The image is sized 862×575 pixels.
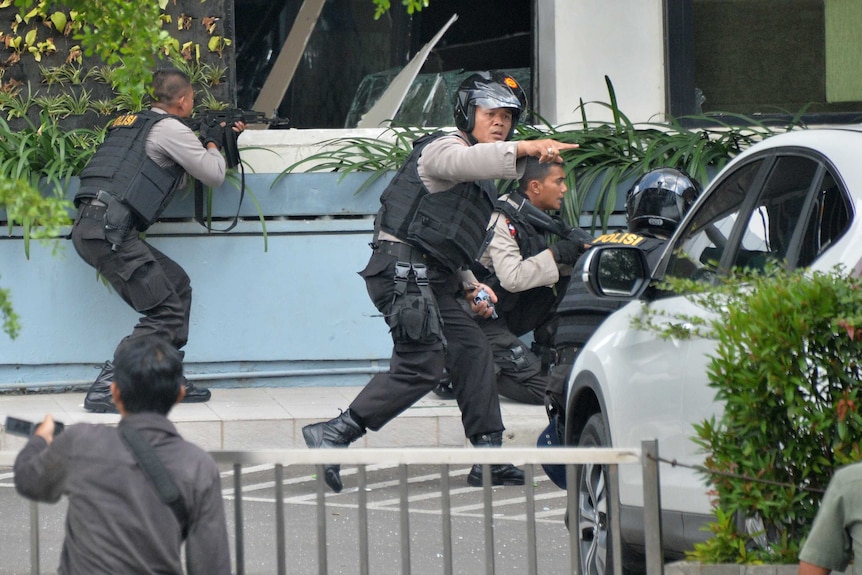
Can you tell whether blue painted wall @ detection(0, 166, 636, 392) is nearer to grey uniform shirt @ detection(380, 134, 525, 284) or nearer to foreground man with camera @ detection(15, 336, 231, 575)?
grey uniform shirt @ detection(380, 134, 525, 284)

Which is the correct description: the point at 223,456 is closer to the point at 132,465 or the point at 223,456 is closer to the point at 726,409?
the point at 132,465

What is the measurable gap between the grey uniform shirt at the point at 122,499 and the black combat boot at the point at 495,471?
350cm

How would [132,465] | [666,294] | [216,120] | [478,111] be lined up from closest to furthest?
[132,465] → [666,294] → [478,111] → [216,120]

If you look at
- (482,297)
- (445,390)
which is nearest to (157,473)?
(482,297)

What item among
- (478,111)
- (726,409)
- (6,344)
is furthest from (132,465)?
(6,344)

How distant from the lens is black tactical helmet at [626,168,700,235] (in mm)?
6586

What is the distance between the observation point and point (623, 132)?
30.7 feet

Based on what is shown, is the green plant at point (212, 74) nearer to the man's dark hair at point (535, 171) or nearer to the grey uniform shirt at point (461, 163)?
the man's dark hair at point (535, 171)

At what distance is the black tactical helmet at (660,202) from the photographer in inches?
259

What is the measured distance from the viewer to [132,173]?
26.5 feet

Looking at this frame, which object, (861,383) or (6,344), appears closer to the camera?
(861,383)

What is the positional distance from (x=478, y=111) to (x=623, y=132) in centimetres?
295

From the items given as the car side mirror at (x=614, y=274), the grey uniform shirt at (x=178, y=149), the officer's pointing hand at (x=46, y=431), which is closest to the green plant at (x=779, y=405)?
the car side mirror at (x=614, y=274)

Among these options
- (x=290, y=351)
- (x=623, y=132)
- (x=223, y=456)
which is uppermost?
(x=623, y=132)
